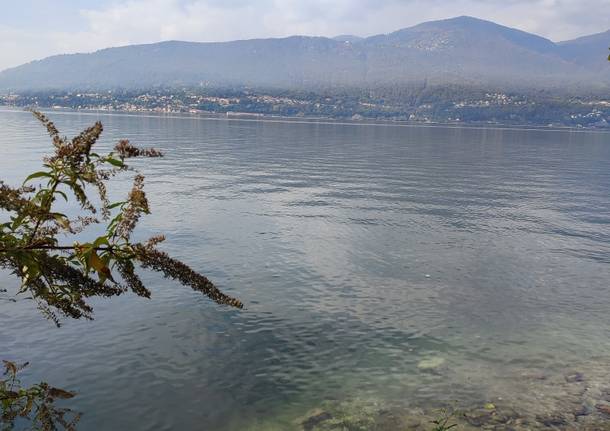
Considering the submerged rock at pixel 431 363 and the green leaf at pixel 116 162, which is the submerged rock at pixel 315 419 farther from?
the green leaf at pixel 116 162

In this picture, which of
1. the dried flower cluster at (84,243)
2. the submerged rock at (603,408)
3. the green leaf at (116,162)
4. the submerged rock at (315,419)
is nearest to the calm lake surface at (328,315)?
the submerged rock at (315,419)

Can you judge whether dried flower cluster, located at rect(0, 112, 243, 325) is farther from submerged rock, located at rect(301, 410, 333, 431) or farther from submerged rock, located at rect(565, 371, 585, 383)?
submerged rock, located at rect(565, 371, 585, 383)

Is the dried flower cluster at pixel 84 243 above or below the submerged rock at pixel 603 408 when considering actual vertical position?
above

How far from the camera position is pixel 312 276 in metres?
25.5

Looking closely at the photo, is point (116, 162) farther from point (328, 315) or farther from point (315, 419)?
point (328, 315)

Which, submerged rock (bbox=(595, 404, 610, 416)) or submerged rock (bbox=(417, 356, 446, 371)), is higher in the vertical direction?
submerged rock (bbox=(417, 356, 446, 371))

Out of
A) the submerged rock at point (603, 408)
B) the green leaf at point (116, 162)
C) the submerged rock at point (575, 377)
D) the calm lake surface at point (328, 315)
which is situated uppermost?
the green leaf at point (116, 162)

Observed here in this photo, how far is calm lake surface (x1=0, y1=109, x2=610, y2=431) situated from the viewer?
15133mm

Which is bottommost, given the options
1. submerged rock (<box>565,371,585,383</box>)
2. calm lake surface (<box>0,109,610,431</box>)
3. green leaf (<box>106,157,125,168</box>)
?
submerged rock (<box>565,371,585,383</box>)

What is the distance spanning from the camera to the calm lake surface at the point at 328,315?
596 inches

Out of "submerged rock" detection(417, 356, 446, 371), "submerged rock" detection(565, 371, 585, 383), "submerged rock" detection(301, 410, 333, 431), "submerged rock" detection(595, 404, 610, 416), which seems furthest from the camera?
"submerged rock" detection(417, 356, 446, 371)

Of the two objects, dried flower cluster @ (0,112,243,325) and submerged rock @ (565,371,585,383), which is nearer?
dried flower cluster @ (0,112,243,325)

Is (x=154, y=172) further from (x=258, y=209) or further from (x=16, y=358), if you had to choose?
(x=16, y=358)

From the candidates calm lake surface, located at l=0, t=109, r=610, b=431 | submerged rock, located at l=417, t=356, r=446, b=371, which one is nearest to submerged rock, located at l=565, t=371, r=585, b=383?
calm lake surface, located at l=0, t=109, r=610, b=431
